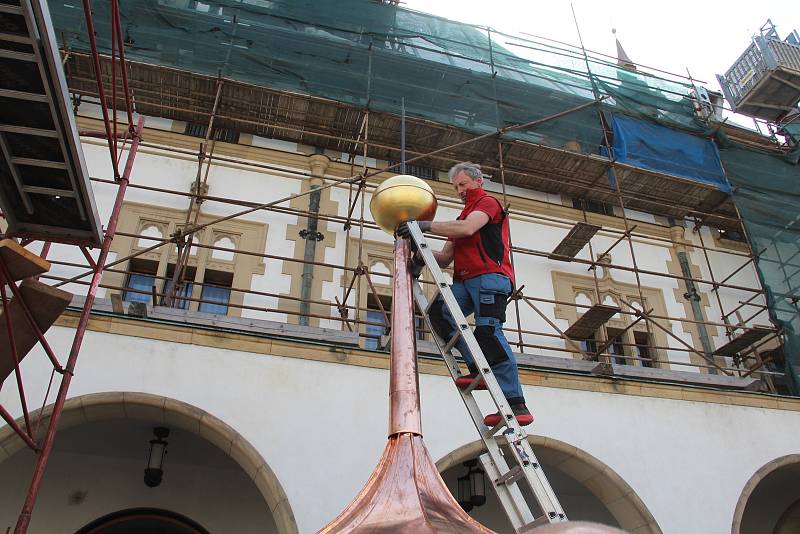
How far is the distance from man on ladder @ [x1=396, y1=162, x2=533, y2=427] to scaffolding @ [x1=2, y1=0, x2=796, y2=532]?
448 cm

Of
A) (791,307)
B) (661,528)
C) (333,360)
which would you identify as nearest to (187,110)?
(333,360)

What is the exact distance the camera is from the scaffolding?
8.77 metres

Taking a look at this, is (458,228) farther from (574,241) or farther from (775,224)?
(775,224)

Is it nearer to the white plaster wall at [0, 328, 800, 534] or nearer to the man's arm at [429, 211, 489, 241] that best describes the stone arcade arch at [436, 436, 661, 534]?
the white plaster wall at [0, 328, 800, 534]

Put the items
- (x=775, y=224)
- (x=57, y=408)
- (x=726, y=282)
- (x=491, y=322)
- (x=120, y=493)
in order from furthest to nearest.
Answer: (x=726, y=282) → (x=775, y=224) → (x=120, y=493) → (x=57, y=408) → (x=491, y=322)

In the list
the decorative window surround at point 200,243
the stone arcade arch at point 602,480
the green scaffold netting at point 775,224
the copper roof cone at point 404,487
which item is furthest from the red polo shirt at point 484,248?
the green scaffold netting at point 775,224

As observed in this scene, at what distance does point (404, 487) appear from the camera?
207cm

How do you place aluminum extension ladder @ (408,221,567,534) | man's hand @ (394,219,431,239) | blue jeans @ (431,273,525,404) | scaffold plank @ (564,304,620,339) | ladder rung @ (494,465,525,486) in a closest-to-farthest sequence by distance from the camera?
aluminum extension ladder @ (408,221,567,534) < ladder rung @ (494,465,525,486) < man's hand @ (394,219,431,239) < blue jeans @ (431,273,525,404) < scaffold plank @ (564,304,620,339)

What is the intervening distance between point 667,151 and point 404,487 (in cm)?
1035

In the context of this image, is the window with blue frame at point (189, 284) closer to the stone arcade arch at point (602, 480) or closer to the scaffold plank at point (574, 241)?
the stone arcade arch at point (602, 480)

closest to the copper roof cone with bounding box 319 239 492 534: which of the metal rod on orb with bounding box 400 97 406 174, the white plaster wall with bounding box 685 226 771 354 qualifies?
the metal rod on orb with bounding box 400 97 406 174

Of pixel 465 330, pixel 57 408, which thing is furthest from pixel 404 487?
pixel 57 408

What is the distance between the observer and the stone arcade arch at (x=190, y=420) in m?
5.42

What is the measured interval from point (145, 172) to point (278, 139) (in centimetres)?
209
